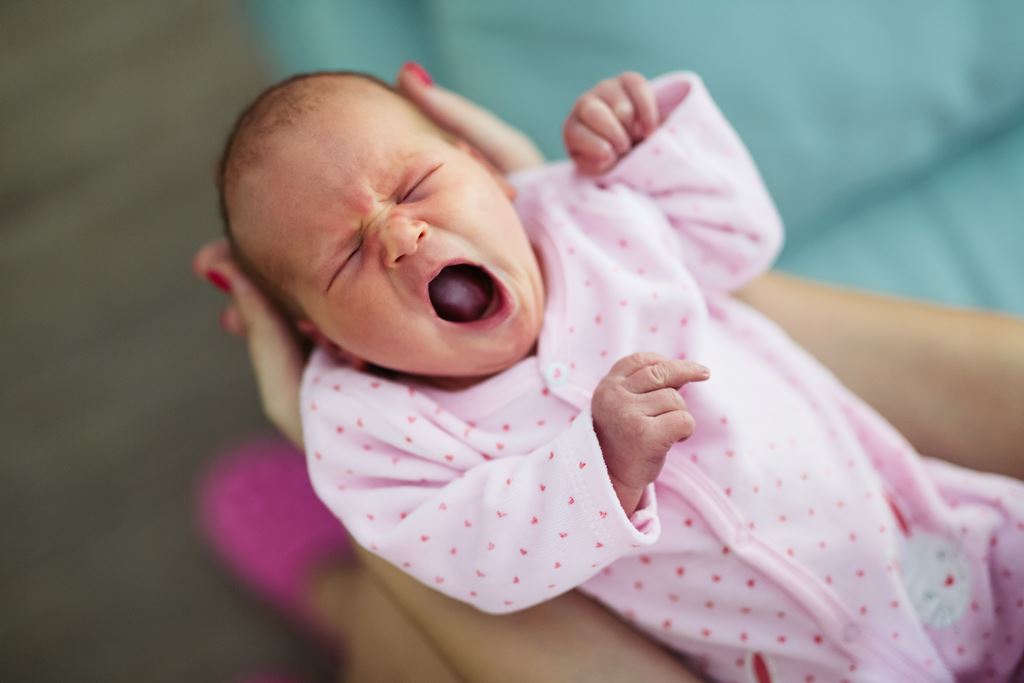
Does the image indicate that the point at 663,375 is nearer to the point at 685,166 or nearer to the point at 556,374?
the point at 556,374

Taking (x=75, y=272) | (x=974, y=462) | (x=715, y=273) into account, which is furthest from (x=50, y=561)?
(x=974, y=462)

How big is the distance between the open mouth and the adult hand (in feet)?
0.71

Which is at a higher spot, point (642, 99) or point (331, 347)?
point (642, 99)

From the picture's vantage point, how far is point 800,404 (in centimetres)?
94

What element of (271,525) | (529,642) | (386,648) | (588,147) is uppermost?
(588,147)

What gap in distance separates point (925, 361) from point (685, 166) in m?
0.35

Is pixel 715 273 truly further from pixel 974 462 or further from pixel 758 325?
pixel 974 462

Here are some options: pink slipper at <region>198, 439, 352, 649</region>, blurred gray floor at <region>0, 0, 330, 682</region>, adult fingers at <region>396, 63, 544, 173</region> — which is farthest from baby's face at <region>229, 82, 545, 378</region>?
blurred gray floor at <region>0, 0, 330, 682</region>

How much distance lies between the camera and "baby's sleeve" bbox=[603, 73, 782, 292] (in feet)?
3.09

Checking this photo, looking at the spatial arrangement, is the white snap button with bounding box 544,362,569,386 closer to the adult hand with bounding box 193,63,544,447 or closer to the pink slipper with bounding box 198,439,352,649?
the adult hand with bounding box 193,63,544,447

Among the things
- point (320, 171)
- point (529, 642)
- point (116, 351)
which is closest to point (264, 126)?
point (320, 171)

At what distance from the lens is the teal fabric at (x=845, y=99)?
3.84ft

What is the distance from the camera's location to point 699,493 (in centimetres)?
84

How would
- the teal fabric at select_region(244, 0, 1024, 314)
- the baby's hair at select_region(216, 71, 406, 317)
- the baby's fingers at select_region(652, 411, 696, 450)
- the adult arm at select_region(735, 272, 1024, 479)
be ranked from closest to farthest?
the baby's fingers at select_region(652, 411, 696, 450)
the baby's hair at select_region(216, 71, 406, 317)
the adult arm at select_region(735, 272, 1024, 479)
the teal fabric at select_region(244, 0, 1024, 314)
